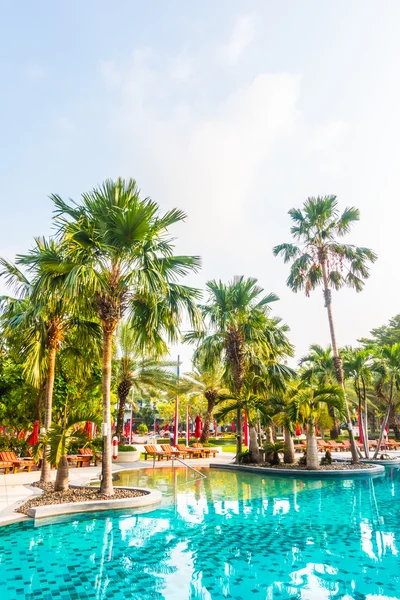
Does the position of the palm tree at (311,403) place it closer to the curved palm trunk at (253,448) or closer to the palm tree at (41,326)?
the curved palm trunk at (253,448)

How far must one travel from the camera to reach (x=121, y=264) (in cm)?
1141

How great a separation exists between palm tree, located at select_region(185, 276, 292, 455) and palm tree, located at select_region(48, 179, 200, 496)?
684 cm

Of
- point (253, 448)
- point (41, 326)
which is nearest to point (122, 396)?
point (253, 448)

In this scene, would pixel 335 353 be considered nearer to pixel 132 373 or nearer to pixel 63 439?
pixel 63 439

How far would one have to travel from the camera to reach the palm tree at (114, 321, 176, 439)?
26234 mm

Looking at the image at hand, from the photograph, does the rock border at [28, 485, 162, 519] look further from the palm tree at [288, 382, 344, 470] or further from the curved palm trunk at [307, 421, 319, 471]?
the curved palm trunk at [307, 421, 319, 471]

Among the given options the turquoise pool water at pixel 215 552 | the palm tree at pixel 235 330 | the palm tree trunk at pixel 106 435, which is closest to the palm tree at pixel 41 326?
the palm tree trunk at pixel 106 435

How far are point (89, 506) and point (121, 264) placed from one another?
6.20 m

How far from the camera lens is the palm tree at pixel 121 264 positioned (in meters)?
10.7

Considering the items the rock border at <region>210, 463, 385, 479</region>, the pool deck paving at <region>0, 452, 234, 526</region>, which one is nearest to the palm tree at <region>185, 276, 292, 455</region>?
the rock border at <region>210, 463, 385, 479</region>

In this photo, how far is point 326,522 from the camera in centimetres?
961

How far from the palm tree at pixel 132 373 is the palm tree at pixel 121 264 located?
14.4m

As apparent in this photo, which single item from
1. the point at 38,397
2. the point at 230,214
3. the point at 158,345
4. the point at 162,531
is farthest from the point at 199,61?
the point at 38,397

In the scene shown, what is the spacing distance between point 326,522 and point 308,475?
7.27 meters
